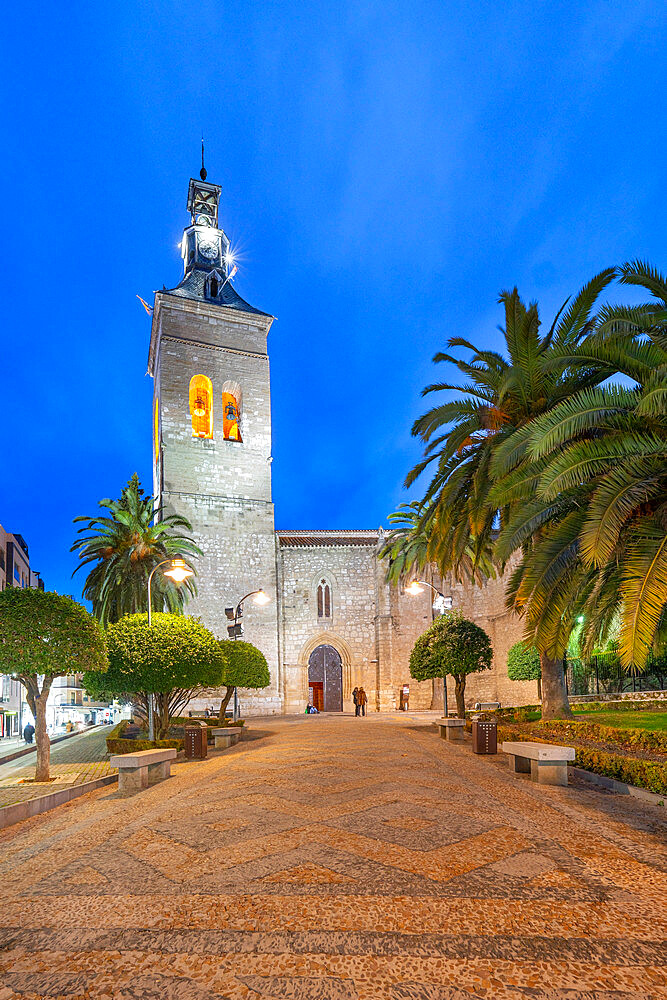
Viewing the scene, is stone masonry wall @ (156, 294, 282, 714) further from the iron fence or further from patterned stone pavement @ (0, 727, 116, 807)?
the iron fence

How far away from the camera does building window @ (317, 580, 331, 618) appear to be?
3428cm

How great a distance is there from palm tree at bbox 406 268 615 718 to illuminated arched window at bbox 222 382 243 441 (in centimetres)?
1843

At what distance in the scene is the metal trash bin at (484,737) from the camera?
42.7 ft

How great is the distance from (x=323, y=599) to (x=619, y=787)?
2601cm

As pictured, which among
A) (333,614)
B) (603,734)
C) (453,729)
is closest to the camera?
(603,734)

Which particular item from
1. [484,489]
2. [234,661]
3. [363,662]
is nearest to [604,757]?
[484,489]

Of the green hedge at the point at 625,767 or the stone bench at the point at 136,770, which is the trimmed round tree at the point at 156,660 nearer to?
the stone bench at the point at 136,770

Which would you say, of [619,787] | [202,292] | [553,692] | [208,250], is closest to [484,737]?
[553,692]

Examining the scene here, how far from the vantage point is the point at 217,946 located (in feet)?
12.8

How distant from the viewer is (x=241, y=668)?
19641 mm

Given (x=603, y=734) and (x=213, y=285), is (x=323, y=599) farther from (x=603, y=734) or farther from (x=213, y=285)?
(x=603, y=734)

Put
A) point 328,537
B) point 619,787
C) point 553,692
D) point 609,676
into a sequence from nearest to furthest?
point 619,787, point 553,692, point 609,676, point 328,537

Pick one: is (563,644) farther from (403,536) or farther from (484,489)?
(403,536)

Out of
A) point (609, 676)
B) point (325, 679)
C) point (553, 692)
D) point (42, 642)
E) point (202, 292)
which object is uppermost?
point (202, 292)
